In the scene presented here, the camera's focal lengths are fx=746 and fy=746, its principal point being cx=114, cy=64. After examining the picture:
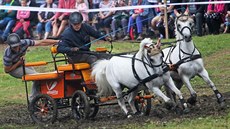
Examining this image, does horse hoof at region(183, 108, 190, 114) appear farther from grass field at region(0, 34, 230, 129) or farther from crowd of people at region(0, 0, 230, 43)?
crowd of people at region(0, 0, 230, 43)

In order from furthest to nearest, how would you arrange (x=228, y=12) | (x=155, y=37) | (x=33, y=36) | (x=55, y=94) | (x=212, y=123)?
(x=33, y=36) < (x=155, y=37) < (x=228, y=12) < (x=55, y=94) < (x=212, y=123)

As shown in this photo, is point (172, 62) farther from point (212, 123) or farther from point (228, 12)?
point (228, 12)

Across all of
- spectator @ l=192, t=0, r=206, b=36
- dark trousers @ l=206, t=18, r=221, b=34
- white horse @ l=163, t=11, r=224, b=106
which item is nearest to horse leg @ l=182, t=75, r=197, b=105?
white horse @ l=163, t=11, r=224, b=106

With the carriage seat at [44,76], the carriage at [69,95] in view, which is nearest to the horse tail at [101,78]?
the carriage at [69,95]

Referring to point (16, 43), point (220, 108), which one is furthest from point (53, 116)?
point (220, 108)

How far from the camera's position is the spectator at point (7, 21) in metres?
24.7

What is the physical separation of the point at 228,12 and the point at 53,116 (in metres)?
9.43

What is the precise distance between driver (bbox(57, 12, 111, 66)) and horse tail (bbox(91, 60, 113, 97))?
252mm

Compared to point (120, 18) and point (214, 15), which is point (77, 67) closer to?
point (214, 15)

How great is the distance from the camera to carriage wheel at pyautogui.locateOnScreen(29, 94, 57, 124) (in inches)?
524

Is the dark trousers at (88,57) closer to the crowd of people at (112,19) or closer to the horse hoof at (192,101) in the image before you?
the horse hoof at (192,101)

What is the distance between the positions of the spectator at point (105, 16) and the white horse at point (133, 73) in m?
10.4

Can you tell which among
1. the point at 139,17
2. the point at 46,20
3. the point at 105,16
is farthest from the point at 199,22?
the point at 46,20

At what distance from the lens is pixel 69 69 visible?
13094mm
